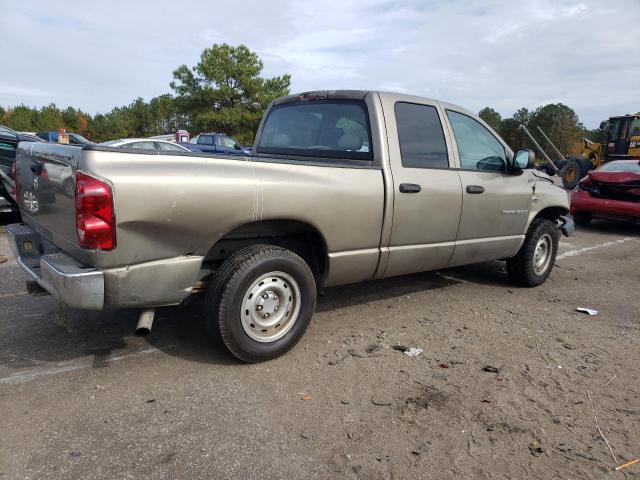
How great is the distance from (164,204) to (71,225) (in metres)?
0.58

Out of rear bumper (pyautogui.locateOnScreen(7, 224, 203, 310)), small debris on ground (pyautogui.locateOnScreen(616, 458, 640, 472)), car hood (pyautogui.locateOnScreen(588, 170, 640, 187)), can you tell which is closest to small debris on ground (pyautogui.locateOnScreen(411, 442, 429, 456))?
small debris on ground (pyautogui.locateOnScreen(616, 458, 640, 472))

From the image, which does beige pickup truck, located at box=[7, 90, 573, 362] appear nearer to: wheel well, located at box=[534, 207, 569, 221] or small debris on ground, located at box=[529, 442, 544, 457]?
wheel well, located at box=[534, 207, 569, 221]

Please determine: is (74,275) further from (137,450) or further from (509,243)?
(509,243)

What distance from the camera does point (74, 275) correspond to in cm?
264

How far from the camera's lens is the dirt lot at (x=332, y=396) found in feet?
7.72

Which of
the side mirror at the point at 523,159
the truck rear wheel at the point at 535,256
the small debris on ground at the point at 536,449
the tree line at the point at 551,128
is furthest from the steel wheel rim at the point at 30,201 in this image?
the tree line at the point at 551,128

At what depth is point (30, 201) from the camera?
350cm

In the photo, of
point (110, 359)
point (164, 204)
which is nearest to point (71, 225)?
point (164, 204)

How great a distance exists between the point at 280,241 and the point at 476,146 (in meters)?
2.32

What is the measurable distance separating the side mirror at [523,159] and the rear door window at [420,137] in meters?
0.97

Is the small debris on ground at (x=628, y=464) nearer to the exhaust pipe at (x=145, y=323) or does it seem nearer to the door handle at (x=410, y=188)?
the door handle at (x=410, y=188)

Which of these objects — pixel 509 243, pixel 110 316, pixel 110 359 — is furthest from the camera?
pixel 509 243

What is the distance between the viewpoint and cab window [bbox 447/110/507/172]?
4512mm

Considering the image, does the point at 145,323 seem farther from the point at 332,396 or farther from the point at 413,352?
the point at 413,352
